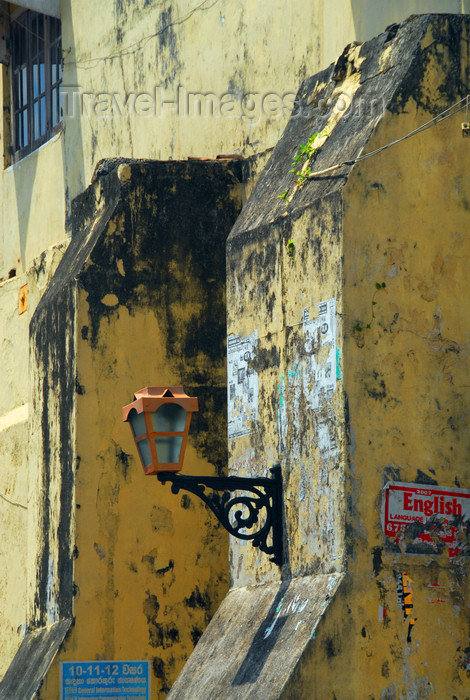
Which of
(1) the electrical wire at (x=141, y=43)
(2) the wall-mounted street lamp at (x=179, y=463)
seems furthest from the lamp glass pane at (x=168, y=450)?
(1) the electrical wire at (x=141, y=43)

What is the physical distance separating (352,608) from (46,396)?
3.55m

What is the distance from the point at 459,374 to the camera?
667cm

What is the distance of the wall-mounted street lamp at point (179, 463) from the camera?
21.6 ft

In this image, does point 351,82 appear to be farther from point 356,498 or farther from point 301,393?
point 356,498

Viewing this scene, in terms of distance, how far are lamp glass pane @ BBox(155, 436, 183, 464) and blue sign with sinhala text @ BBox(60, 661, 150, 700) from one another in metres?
2.19

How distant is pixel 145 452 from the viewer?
664 centimetres

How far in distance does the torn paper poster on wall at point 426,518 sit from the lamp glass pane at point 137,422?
3.87 feet

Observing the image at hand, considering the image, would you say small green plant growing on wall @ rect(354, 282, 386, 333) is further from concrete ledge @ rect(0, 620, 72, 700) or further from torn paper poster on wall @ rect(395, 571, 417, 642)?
concrete ledge @ rect(0, 620, 72, 700)

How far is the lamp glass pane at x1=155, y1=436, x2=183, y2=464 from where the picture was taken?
659 centimetres

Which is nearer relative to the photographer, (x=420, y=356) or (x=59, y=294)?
(x=420, y=356)

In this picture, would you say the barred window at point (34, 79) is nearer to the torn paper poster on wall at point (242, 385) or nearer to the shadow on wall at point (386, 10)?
the shadow on wall at point (386, 10)

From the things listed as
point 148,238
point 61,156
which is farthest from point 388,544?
point 61,156

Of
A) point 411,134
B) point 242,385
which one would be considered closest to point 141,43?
point 242,385

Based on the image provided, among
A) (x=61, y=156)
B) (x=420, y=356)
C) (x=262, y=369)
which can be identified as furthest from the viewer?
(x=61, y=156)
